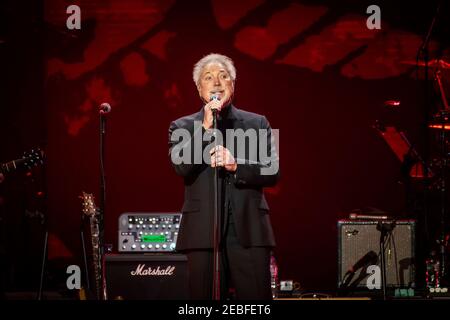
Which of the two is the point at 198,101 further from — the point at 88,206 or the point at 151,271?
the point at 151,271

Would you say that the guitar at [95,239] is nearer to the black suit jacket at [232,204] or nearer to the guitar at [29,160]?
the guitar at [29,160]

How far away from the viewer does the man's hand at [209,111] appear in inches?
134

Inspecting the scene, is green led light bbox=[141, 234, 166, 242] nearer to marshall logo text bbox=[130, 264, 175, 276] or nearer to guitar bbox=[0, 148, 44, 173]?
marshall logo text bbox=[130, 264, 175, 276]

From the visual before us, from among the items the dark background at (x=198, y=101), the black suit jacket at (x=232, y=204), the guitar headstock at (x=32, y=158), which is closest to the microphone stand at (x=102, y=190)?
the guitar headstock at (x=32, y=158)

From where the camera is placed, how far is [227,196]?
11.5 ft

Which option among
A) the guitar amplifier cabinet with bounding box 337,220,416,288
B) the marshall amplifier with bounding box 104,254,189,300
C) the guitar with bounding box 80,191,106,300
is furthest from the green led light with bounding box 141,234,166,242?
the guitar amplifier cabinet with bounding box 337,220,416,288

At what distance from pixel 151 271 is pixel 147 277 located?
2.2 inches

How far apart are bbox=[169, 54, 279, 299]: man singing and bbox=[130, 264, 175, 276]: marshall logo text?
178 cm

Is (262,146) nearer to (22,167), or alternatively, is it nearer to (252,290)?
(252,290)

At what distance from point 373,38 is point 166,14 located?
2181mm

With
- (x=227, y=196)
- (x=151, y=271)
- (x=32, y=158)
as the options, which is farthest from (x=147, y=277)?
(x=227, y=196)

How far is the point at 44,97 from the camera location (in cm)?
723

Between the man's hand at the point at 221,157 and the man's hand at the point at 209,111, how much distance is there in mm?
187

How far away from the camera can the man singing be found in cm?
338
